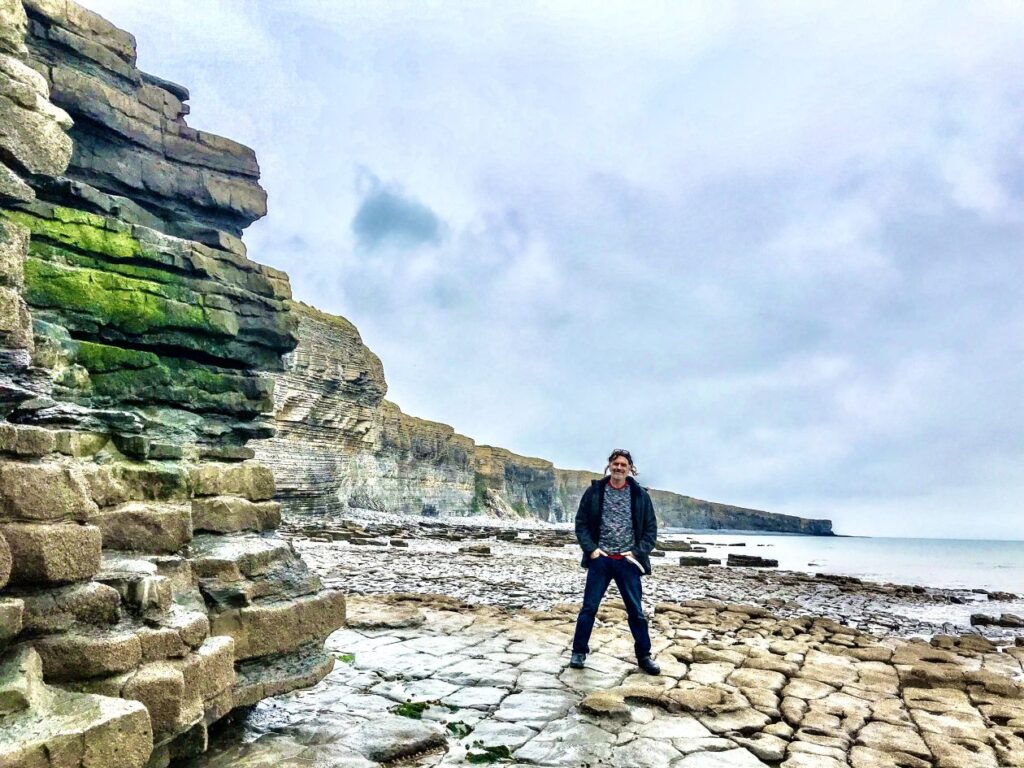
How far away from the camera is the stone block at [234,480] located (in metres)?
5.55

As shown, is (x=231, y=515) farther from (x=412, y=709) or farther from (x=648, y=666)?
(x=648, y=666)

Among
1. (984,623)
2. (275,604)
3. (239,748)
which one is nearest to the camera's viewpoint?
(239,748)

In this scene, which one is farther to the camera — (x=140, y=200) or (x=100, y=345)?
(x=140, y=200)

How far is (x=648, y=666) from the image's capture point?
7344 mm

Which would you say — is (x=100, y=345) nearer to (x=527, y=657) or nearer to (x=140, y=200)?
(x=140, y=200)

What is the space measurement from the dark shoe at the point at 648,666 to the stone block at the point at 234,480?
4281 millimetres

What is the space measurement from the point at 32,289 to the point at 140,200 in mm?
2903

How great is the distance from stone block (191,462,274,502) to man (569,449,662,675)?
3.29m

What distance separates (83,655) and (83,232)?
4.21 m

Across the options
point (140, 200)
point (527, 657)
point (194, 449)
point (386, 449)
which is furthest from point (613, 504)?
point (386, 449)

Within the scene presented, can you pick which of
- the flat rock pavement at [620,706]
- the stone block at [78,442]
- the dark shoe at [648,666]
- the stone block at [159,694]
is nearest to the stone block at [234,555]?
the stone block at [78,442]

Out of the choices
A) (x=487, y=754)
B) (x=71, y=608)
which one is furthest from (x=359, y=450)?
(x=71, y=608)

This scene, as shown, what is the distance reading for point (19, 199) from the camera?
412cm

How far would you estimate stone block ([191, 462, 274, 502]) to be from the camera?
555cm
